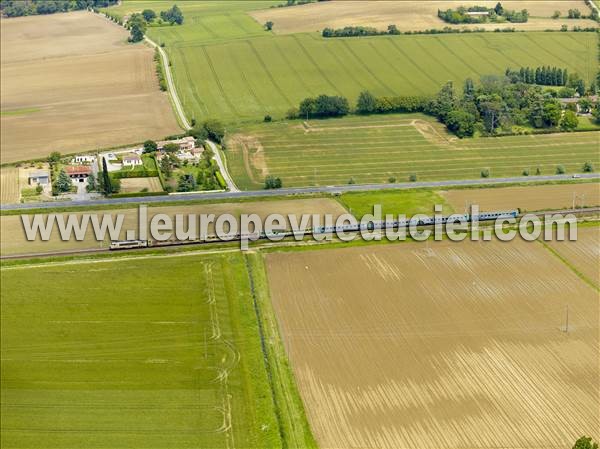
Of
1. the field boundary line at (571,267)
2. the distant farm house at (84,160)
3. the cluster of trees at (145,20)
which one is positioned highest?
the cluster of trees at (145,20)

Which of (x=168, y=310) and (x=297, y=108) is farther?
(x=297, y=108)

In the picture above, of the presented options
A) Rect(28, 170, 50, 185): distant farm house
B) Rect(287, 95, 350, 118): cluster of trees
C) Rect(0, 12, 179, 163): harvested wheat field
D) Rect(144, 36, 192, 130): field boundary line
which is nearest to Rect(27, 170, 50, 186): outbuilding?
Rect(28, 170, 50, 185): distant farm house

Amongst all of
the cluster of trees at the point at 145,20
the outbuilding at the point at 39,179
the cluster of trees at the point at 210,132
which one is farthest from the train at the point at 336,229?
the cluster of trees at the point at 145,20

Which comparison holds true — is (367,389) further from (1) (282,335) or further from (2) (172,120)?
(2) (172,120)

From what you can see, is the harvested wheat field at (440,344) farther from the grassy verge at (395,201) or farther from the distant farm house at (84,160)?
the distant farm house at (84,160)

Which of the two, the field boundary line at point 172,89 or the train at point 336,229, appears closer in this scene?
the train at point 336,229

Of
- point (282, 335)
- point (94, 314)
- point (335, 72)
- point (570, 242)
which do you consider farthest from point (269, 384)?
point (335, 72)
